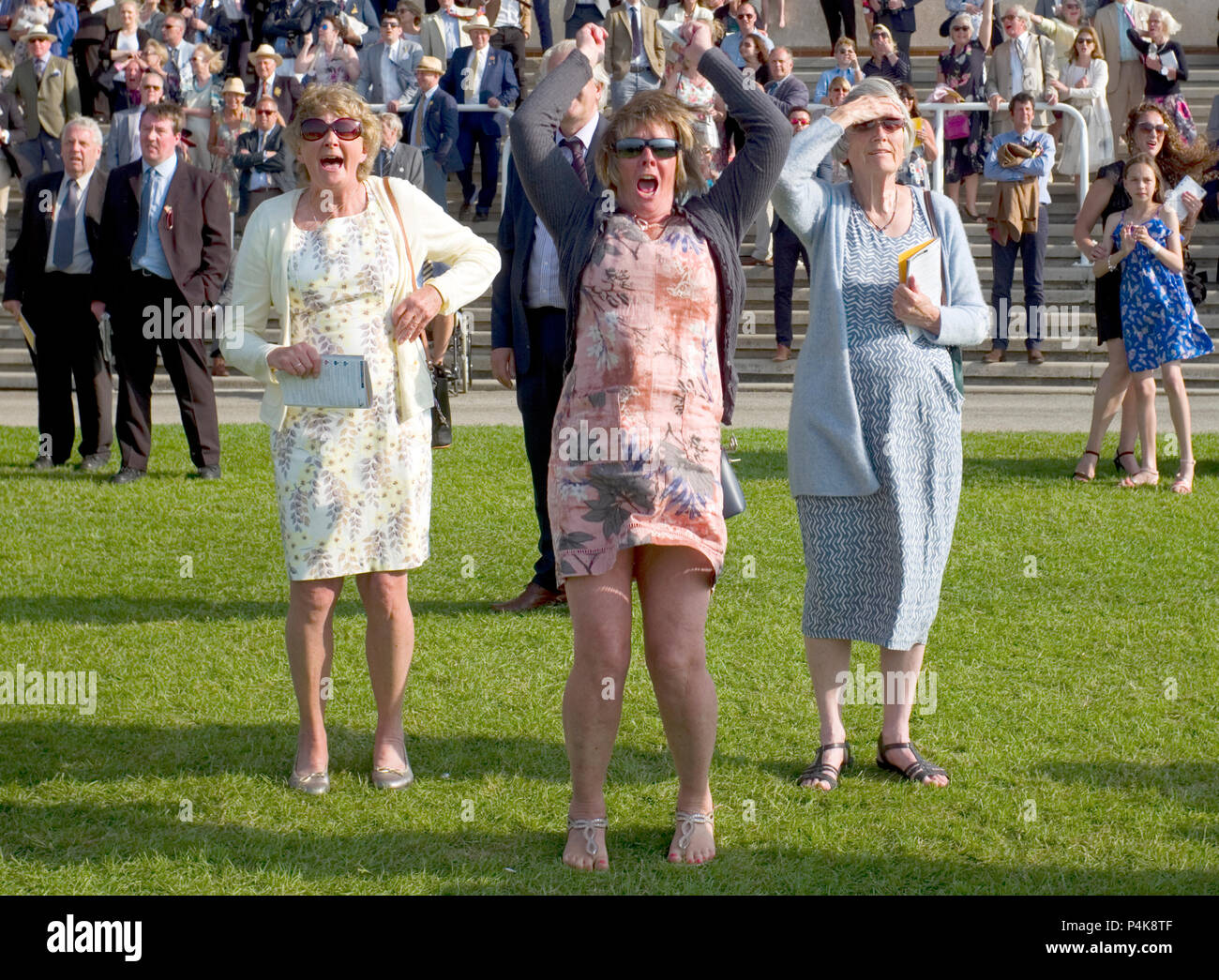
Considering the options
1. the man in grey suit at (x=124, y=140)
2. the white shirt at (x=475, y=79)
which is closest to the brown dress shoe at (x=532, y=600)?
the man in grey suit at (x=124, y=140)

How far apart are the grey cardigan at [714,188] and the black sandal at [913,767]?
1.40 metres

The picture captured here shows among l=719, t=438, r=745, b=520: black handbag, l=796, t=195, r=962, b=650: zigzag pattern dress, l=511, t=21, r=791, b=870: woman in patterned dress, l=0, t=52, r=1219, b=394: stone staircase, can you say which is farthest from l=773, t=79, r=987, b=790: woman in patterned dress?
l=0, t=52, r=1219, b=394: stone staircase

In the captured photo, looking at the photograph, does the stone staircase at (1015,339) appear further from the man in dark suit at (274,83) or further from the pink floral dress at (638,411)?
the pink floral dress at (638,411)

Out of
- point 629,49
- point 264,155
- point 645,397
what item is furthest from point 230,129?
point 645,397

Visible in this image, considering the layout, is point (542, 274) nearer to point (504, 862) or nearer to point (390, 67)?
point (504, 862)

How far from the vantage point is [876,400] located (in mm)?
4965

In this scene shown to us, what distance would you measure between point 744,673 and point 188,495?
4900 millimetres

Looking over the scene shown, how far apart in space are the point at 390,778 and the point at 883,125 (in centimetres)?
254

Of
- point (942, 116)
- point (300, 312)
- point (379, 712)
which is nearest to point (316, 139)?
point (300, 312)

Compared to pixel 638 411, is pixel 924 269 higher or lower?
higher

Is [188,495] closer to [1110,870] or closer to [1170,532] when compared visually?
[1170,532]

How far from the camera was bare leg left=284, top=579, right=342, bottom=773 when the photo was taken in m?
4.96

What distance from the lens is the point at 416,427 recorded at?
5004 millimetres

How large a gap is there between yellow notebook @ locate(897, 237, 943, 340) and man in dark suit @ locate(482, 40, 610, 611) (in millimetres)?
2062
